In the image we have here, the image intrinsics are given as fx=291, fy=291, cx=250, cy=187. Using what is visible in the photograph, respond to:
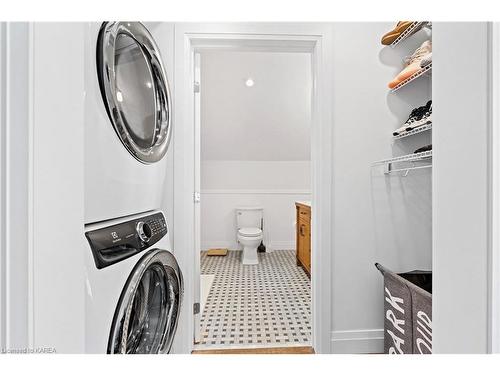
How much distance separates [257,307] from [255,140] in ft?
8.18

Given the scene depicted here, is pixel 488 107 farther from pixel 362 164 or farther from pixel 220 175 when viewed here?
pixel 220 175

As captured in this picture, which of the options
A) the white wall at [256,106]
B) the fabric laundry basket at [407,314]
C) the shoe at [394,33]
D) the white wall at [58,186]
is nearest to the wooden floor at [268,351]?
the fabric laundry basket at [407,314]

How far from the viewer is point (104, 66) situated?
2.66ft

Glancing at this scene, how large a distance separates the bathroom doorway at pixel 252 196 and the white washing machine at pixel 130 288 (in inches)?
23.5

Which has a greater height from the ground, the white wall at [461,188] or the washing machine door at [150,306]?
the white wall at [461,188]

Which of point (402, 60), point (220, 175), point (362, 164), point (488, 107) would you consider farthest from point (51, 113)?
point (220, 175)

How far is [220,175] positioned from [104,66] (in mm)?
3790

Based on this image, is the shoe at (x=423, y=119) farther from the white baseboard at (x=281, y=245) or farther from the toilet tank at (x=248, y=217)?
the white baseboard at (x=281, y=245)

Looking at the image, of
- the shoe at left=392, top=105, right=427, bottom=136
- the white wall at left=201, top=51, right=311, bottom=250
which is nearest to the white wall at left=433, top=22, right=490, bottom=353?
the shoe at left=392, top=105, right=427, bottom=136

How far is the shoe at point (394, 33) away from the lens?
1.66 metres
